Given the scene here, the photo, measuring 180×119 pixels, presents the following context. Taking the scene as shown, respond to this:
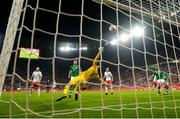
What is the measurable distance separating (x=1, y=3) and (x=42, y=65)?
24.8 feet

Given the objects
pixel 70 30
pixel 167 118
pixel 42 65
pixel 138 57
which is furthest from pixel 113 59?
pixel 167 118

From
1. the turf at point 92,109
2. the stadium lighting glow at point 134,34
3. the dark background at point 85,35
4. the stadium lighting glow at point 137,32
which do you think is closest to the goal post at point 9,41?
the turf at point 92,109

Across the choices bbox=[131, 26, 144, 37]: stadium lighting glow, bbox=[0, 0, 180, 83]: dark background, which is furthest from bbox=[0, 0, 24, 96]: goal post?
bbox=[0, 0, 180, 83]: dark background

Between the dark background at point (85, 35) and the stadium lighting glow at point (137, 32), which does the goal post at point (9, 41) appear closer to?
the stadium lighting glow at point (137, 32)

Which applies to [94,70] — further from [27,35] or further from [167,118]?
[27,35]

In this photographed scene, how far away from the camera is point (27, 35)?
2783 centimetres

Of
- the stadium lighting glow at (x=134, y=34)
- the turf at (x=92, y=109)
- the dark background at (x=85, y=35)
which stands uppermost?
the dark background at (x=85, y=35)

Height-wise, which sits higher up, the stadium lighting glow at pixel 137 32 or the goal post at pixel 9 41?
the stadium lighting glow at pixel 137 32

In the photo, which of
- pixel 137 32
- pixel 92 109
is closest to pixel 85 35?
pixel 137 32

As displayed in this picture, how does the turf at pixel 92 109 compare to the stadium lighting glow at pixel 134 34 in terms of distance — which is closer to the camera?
the turf at pixel 92 109

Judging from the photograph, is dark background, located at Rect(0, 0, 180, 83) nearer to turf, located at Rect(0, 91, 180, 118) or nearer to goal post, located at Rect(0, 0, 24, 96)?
turf, located at Rect(0, 91, 180, 118)

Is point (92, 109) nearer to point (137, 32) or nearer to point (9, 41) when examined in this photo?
point (9, 41)

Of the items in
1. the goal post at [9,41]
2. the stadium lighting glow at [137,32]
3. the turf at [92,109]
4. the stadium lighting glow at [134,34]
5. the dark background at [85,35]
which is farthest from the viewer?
the dark background at [85,35]

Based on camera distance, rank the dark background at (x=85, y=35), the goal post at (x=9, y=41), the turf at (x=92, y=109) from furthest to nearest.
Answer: the dark background at (x=85, y=35), the turf at (x=92, y=109), the goal post at (x=9, y=41)
